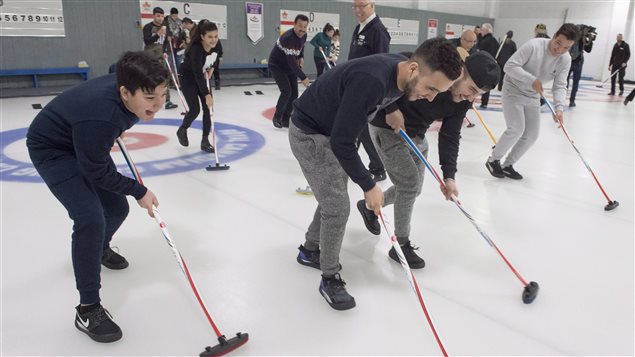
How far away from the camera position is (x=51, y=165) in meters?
1.80

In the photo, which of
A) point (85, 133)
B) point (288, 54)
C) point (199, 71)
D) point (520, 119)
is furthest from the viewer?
point (288, 54)

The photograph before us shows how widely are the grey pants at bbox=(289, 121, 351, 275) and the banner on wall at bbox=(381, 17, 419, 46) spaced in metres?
13.1

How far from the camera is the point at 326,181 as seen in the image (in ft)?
6.88

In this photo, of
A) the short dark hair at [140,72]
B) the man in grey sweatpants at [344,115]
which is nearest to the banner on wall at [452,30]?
the man in grey sweatpants at [344,115]

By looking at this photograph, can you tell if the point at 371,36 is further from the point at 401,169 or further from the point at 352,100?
the point at 352,100

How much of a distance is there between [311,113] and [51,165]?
1.05m

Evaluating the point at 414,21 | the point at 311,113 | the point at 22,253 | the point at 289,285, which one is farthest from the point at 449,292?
the point at 414,21

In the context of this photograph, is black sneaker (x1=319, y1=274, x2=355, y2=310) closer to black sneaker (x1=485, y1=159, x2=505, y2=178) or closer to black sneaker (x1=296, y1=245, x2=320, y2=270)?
black sneaker (x1=296, y1=245, x2=320, y2=270)

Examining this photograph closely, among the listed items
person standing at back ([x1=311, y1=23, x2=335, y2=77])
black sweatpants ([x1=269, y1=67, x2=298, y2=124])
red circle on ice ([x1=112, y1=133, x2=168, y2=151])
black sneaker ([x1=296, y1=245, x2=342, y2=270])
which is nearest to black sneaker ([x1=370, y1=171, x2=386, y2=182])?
black sneaker ([x1=296, y1=245, x2=342, y2=270])

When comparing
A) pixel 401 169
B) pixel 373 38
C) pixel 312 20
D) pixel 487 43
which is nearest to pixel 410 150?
pixel 401 169

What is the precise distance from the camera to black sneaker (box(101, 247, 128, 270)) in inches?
95.8

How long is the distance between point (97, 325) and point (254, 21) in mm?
10368

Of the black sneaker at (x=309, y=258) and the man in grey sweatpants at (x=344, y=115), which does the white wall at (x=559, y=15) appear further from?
the man in grey sweatpants at (x=344, y=115)

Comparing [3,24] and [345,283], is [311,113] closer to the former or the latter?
[345,283]
